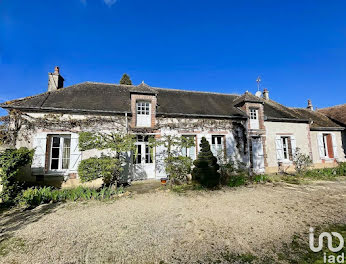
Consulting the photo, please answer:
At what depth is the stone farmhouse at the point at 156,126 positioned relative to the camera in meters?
7.30

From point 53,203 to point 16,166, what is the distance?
163cm

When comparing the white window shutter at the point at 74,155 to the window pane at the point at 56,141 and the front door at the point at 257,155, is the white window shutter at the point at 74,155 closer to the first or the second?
the window pane at the point at 56,141

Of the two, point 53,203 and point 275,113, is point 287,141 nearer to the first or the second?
point 275,113

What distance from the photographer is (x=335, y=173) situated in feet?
30.8

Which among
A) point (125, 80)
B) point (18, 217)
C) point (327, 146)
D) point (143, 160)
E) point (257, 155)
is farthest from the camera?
point (125, 80)

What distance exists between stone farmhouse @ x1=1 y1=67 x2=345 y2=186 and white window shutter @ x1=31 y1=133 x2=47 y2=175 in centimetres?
3

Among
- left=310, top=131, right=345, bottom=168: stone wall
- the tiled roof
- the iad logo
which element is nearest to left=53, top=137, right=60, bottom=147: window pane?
the iad logo

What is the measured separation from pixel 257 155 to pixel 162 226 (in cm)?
Answer: 813

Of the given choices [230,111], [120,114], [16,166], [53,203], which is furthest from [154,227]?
[230,111]

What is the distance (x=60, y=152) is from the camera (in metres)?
7.42

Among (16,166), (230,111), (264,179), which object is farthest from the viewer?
(230,111)

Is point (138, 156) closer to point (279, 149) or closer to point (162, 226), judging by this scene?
point (162, 226)

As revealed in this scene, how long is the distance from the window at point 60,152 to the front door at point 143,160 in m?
2.92

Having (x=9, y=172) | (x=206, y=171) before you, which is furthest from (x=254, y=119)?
(x=9, y=172)
